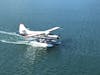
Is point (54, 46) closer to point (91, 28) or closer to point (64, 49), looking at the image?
point (64, 49)

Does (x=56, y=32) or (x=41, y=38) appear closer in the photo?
(x=41, y=38)

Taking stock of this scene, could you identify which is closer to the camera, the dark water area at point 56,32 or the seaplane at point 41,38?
the dark water area at point 56,32

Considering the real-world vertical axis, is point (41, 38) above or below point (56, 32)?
below

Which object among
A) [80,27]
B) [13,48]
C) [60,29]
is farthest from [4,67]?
[80,27]

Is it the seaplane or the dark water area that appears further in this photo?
the seaplane
